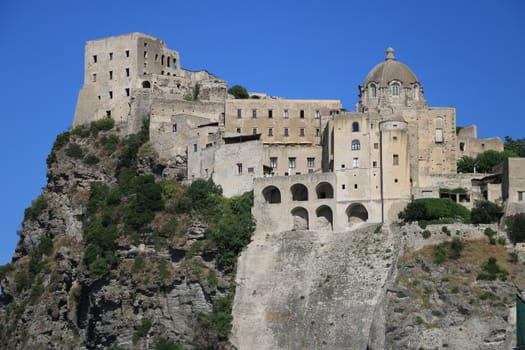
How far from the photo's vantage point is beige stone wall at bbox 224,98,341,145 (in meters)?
93.6

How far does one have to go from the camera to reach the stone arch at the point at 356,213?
84.7m

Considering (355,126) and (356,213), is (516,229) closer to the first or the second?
(356,213)

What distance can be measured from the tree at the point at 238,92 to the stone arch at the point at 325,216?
21.0 m

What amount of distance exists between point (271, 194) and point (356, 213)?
6362mm

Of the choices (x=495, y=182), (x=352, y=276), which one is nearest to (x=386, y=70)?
(x=495, y=182)

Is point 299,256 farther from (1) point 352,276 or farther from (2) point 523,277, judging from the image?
(2) point 523,277

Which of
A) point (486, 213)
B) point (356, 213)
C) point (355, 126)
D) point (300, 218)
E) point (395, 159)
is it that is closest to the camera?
point (486, 213)

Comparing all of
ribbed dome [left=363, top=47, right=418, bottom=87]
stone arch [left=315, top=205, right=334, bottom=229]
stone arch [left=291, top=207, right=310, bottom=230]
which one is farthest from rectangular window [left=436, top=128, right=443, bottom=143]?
stone arch [left=291, top=207, right=310, bottom=230]

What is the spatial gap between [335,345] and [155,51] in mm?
34991

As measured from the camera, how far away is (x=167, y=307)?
8375 cm

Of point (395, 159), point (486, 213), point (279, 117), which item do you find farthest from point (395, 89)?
point (486, 213)

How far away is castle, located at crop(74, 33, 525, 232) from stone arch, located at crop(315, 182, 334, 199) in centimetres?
9

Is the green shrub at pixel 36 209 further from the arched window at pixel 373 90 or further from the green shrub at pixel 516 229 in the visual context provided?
the green shrub at pixel 516 229

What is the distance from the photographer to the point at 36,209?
320ft
